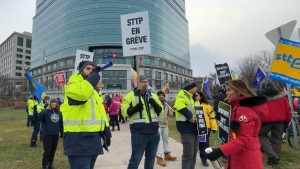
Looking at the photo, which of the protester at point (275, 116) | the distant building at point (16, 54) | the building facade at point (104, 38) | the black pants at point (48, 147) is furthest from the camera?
the distant building at point (16, 54)

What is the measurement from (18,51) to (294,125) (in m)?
138

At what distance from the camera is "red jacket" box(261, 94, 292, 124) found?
660cm

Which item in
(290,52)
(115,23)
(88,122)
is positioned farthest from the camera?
(115,23)

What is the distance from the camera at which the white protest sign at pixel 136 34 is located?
594cm

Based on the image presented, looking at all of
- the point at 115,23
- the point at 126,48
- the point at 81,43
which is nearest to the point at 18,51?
the point at 81,43

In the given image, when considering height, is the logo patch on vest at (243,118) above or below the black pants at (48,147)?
above

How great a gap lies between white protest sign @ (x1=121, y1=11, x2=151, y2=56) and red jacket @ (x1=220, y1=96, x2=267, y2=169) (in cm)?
354

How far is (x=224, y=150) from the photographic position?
2555 millimetres

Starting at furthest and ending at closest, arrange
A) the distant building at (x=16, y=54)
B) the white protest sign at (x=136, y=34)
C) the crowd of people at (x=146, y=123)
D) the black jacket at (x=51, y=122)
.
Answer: the distant building at (x=16, y=54), the black jacket at (x=51, y=122), the white protest sign at (x=136, y=34), the crowd of people at (x=146, y=123)

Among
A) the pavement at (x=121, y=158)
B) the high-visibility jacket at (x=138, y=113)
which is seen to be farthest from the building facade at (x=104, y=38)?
the high-visibility jacket at (x=138, y=113)

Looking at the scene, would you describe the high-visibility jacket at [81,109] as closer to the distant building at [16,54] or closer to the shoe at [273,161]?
the shoe at [273,161]

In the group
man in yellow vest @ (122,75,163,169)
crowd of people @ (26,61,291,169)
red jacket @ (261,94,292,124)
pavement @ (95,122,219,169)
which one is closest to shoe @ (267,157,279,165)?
crowd of people @ (26,61,291,169)

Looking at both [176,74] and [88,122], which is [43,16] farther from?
[88,122]

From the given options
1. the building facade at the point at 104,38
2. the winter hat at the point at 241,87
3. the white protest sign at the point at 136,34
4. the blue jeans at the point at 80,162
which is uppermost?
the building facade at the point at 104,38
